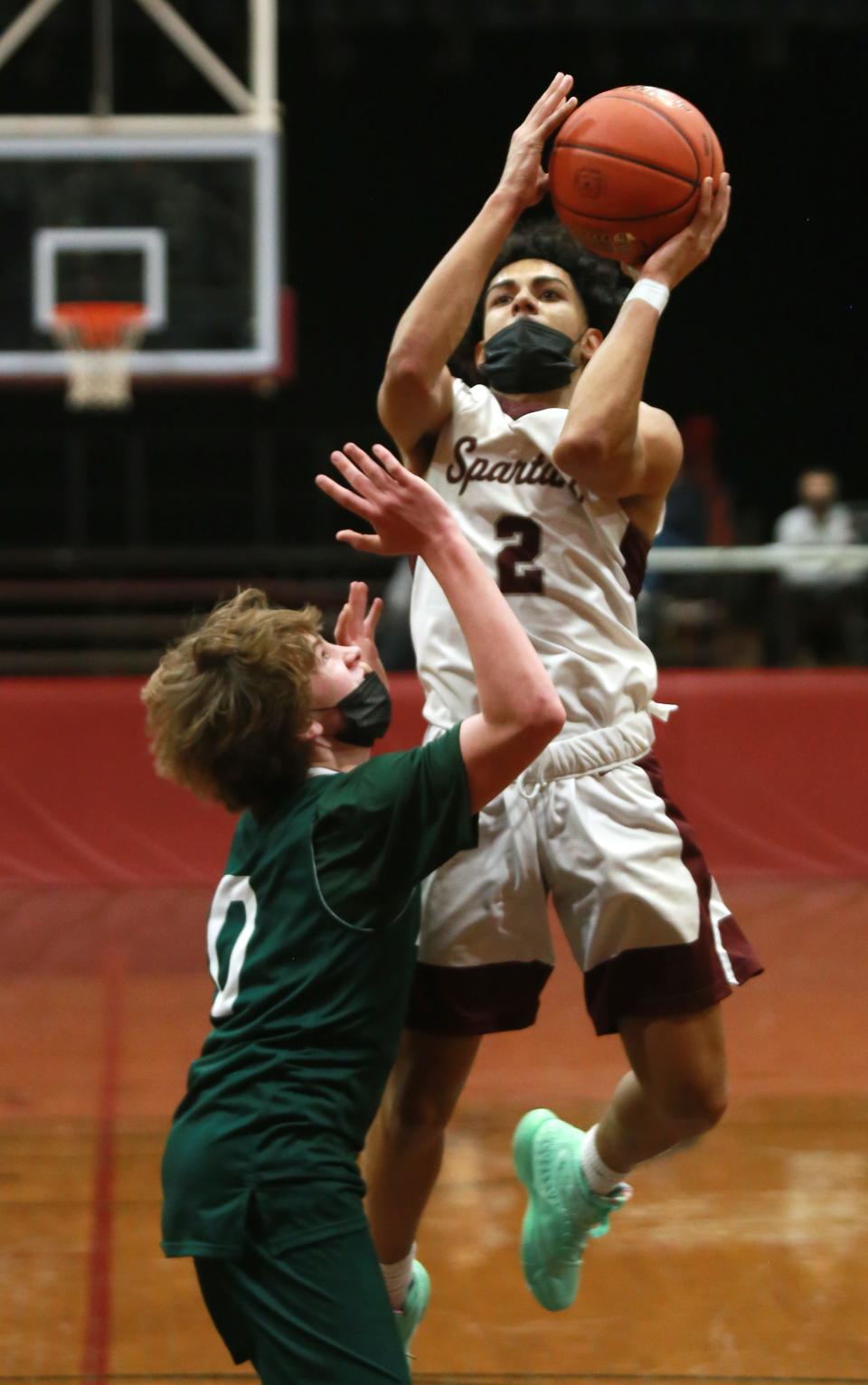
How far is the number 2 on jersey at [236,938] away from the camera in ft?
7.82

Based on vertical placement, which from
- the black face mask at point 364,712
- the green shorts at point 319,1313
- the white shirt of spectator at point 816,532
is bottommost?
the white shirt of spectator at point 816,532

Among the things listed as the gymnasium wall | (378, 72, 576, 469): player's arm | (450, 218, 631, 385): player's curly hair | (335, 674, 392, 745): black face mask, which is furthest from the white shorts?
the gymnasium wall

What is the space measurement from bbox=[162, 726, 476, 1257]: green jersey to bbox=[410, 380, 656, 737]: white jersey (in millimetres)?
602

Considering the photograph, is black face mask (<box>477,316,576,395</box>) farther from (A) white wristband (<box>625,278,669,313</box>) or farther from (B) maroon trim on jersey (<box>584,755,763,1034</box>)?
(B) maroon trim on jersey (<box>584,755,763,1034</box>)

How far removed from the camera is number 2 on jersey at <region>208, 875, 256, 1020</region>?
2.38m

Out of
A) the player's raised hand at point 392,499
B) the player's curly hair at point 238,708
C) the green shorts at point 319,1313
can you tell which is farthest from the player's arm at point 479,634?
the green shorts at point 319,1313

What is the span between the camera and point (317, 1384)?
2.17 meters

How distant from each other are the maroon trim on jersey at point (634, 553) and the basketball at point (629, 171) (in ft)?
1.52

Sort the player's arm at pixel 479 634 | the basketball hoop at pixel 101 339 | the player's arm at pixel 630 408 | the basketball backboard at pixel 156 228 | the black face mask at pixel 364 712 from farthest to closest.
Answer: the basketball hoop at pixel 101 339, the basketball backboard at pixel 156 228, the player's arm at pixel 630 408, the black face mask at pixel 364 712, the player's arm at pixel 479 634

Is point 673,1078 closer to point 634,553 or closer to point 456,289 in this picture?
point 634,553

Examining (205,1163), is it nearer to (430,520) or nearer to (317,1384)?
(317,1384)

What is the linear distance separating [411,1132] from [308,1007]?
2.47ft

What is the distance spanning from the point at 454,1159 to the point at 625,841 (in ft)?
5.29

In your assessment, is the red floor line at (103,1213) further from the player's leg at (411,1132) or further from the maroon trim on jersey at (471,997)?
the maroon trim on jersey at (471,997)
